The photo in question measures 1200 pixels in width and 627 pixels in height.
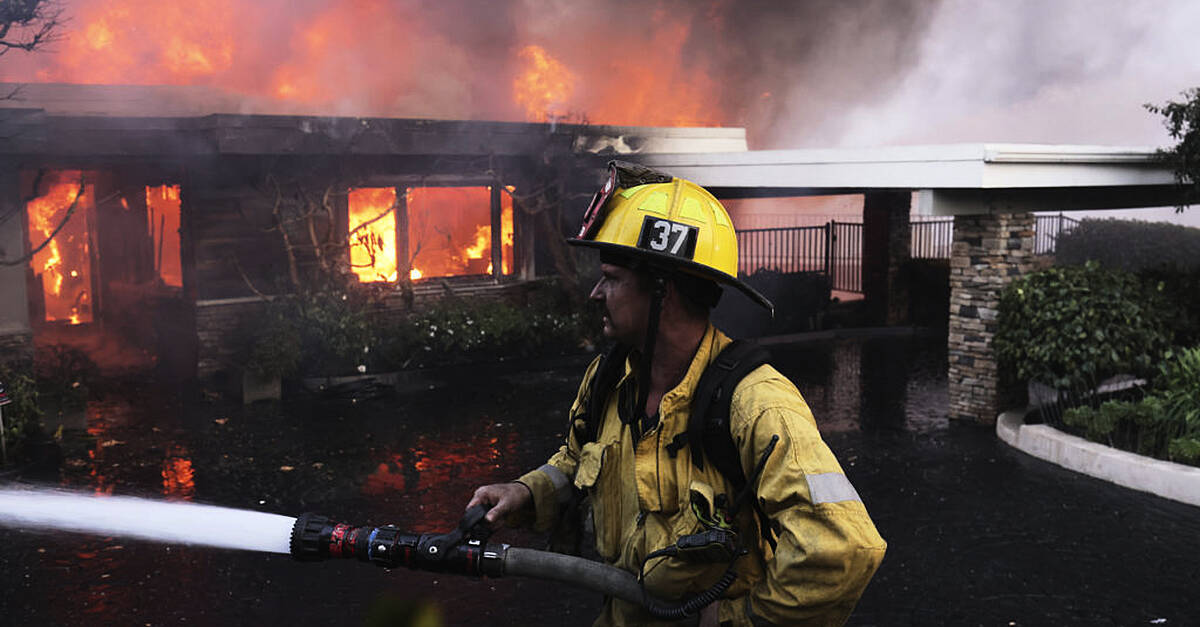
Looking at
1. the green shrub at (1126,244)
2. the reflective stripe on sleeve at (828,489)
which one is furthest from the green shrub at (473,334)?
the green shrub at (1126,244)

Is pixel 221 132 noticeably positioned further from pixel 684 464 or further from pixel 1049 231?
pixel 1049 231

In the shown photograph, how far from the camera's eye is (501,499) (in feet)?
9.26

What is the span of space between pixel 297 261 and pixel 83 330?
451cm

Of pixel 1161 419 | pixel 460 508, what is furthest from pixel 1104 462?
pixel 460 508

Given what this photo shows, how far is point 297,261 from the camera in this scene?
13.8m

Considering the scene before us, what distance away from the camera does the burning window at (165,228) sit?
50.6 feet

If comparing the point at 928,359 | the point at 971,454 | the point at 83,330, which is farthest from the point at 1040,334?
the point at 83,330

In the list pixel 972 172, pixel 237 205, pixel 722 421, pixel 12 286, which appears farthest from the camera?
pixel 237 205

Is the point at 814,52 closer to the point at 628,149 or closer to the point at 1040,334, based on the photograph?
the point at 628,149

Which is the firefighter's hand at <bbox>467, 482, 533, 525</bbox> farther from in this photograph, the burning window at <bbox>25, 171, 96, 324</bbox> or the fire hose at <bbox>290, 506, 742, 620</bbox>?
the burning window at <bbox>25, 171, 96, 324</bbox>

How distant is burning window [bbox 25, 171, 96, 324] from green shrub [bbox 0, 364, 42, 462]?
690 cm

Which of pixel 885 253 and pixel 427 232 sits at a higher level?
pixel 427 232

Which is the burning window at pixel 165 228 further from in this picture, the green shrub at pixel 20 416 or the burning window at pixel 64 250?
the green shrub at pixel 20 416

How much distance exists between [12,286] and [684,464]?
466 inches
